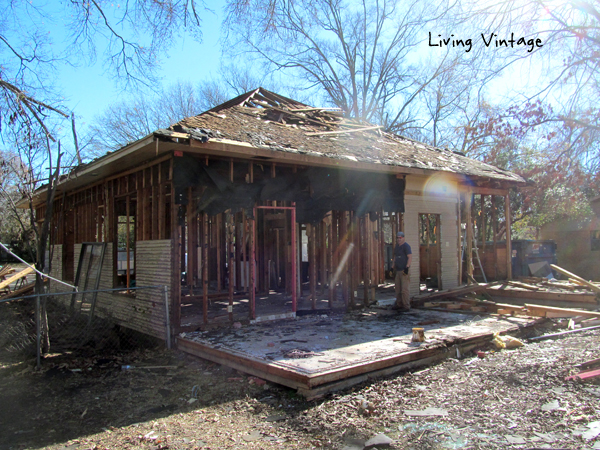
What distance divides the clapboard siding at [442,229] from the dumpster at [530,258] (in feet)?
9.96

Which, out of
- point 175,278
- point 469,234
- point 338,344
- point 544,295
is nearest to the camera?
point 338,344

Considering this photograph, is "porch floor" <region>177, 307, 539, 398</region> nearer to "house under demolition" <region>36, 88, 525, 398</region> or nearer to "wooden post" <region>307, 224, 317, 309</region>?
"wooden post" <region>307, 224, 317, 309</region>

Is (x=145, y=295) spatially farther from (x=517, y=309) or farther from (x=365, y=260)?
(x=517, y=309)

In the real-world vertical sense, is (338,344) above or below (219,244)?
below

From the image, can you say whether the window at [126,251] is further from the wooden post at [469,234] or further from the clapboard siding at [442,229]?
the wooden post at [469,234]

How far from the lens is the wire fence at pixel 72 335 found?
7402 millimetres

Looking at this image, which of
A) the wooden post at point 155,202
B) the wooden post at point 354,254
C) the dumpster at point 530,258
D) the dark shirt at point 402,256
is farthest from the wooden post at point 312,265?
the dumpster at point 530,258

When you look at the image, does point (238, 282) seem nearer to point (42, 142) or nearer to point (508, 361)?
point (42, 142)

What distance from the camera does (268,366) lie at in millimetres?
5605

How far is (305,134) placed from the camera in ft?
32.3

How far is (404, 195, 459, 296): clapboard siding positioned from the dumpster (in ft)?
9.96

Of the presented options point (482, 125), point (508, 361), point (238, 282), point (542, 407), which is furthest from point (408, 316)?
point (482, 125)

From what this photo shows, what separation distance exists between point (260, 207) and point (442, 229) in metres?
6.41

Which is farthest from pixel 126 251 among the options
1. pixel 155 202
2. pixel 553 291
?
pixel 553 291
